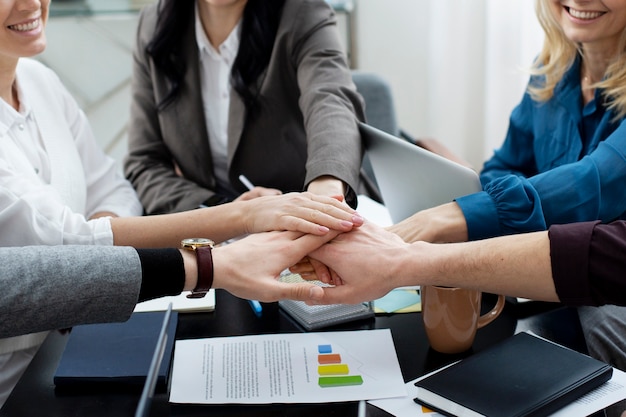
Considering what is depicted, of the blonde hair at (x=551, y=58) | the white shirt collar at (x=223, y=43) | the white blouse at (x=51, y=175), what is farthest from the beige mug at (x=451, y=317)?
the white shirt collar at (x=223, y=43)

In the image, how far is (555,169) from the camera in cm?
150

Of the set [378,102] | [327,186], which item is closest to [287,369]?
[327,186]

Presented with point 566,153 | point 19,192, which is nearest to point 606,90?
point 566,153

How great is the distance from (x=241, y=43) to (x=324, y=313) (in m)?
0.96

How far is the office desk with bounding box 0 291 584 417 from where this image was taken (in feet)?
3.11

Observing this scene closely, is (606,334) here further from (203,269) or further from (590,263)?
(203,269)

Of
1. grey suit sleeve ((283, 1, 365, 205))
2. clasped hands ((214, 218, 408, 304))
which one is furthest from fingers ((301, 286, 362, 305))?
grey suit sleeve ((283, 1, 365, 205))

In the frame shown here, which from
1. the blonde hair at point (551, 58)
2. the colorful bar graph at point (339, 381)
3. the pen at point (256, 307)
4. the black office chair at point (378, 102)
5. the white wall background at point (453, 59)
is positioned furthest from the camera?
the white wall background at point (453, 59)

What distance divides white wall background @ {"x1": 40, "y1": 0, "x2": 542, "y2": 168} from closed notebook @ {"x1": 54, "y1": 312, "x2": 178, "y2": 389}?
7.29 feet

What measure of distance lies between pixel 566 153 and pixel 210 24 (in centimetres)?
97

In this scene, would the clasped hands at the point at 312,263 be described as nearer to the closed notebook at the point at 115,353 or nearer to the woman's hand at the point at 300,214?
the woman's hand at the point at 300,214

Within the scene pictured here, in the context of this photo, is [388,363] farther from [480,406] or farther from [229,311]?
[229,311]

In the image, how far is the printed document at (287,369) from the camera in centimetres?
97

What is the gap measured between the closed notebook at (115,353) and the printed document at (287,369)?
0.04 meters
